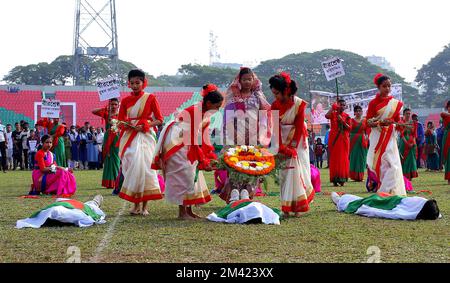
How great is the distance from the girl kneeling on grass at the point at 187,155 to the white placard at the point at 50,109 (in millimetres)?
10738

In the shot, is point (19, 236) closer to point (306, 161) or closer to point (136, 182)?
point (136, 182)

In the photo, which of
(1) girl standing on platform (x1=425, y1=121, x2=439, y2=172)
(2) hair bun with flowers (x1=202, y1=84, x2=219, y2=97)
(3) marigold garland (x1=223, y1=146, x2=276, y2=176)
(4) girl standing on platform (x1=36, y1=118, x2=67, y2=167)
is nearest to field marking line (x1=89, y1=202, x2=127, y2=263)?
(3) marigold garland (x1=223, y1=146, x2=276, y2=176)

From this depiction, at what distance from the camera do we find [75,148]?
2797cm

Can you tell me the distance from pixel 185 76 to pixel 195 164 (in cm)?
7031

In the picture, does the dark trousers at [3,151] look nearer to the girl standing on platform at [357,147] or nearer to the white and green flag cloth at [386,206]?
the girl standing on platform at [357,147]

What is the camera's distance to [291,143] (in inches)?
354

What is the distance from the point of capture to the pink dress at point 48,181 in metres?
13.3

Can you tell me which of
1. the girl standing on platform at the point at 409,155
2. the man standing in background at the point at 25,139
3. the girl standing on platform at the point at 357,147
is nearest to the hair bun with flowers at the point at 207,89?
the girl standing on platform at the point at 357,147

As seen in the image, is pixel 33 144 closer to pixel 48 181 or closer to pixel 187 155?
pixel 48 181

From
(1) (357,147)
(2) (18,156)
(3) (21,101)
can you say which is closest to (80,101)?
(3) (21,101)

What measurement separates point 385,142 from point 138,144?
3.80 metres

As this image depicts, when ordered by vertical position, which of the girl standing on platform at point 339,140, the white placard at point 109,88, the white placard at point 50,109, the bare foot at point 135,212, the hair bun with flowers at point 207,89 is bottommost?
the bare foot at point 135,212

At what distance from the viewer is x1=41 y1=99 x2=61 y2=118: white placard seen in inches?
750
